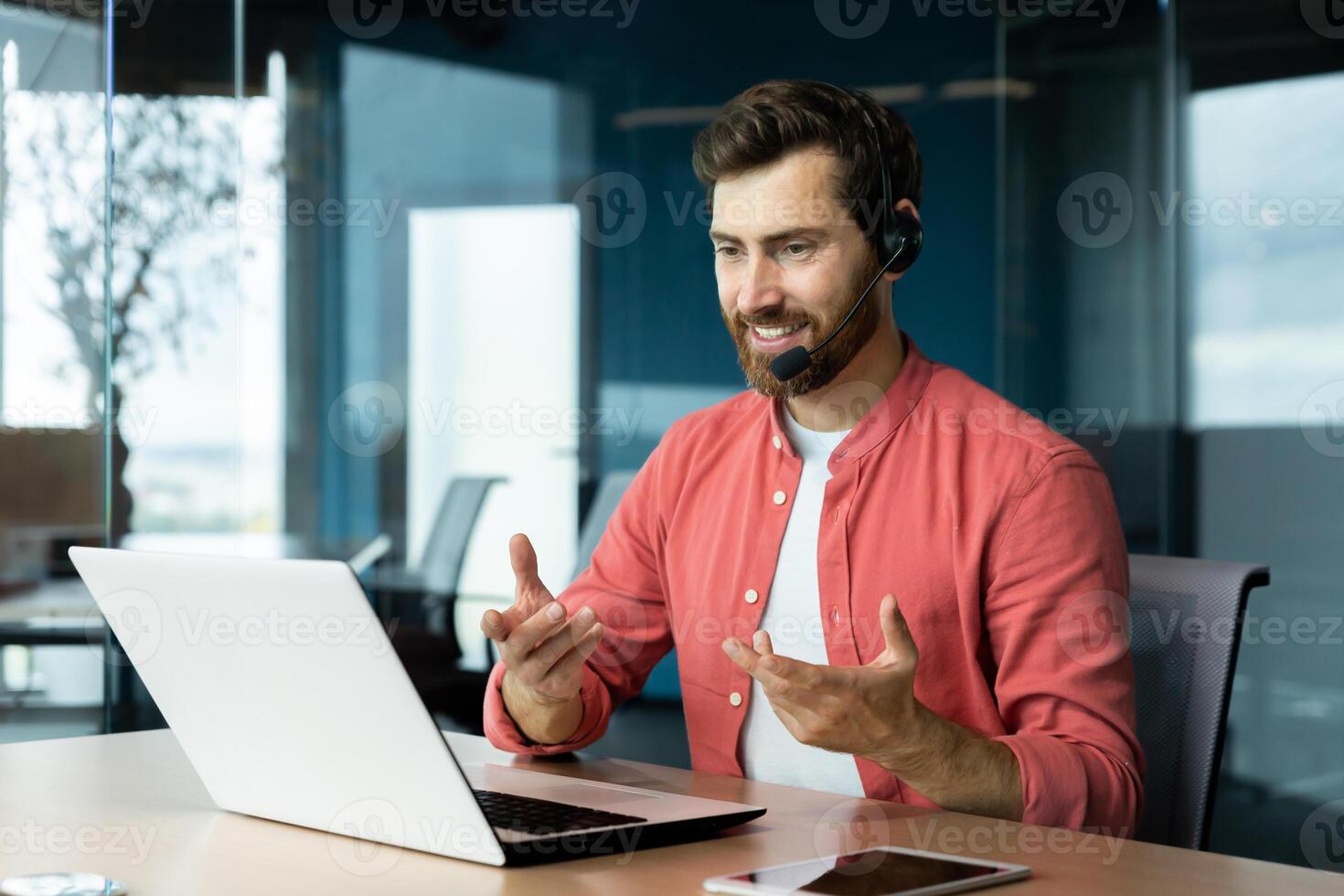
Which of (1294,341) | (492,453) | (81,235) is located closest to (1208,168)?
(1294,341)

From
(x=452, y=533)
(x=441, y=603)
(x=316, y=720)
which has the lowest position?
(x=441, y=603)

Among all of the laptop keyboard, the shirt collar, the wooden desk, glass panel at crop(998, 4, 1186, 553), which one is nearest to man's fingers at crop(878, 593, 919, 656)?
the wooden desk

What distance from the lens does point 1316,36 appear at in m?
2.94

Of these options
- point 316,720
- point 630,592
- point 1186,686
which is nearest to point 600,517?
point 630,592

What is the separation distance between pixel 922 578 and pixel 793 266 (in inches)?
16.5

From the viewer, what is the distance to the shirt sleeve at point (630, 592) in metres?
1.64

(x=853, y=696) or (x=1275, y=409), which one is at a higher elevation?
(x=1275, y=409)

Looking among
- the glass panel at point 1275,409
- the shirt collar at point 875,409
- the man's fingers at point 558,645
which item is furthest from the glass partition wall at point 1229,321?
the man's fingers at point 558,645

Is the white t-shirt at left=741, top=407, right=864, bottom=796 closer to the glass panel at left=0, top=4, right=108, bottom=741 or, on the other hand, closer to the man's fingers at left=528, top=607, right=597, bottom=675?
the man's fingers at left=528, top=607, right=597, bottom=675

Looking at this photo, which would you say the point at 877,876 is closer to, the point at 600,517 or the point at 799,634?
the point at 799,634

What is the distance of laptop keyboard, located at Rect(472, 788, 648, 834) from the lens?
102 cm

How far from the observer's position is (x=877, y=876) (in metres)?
0.91

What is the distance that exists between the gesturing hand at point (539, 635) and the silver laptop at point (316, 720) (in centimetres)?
19

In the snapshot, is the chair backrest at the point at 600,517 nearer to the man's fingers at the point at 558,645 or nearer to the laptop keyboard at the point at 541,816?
the man's fingers at the point at 558,645
